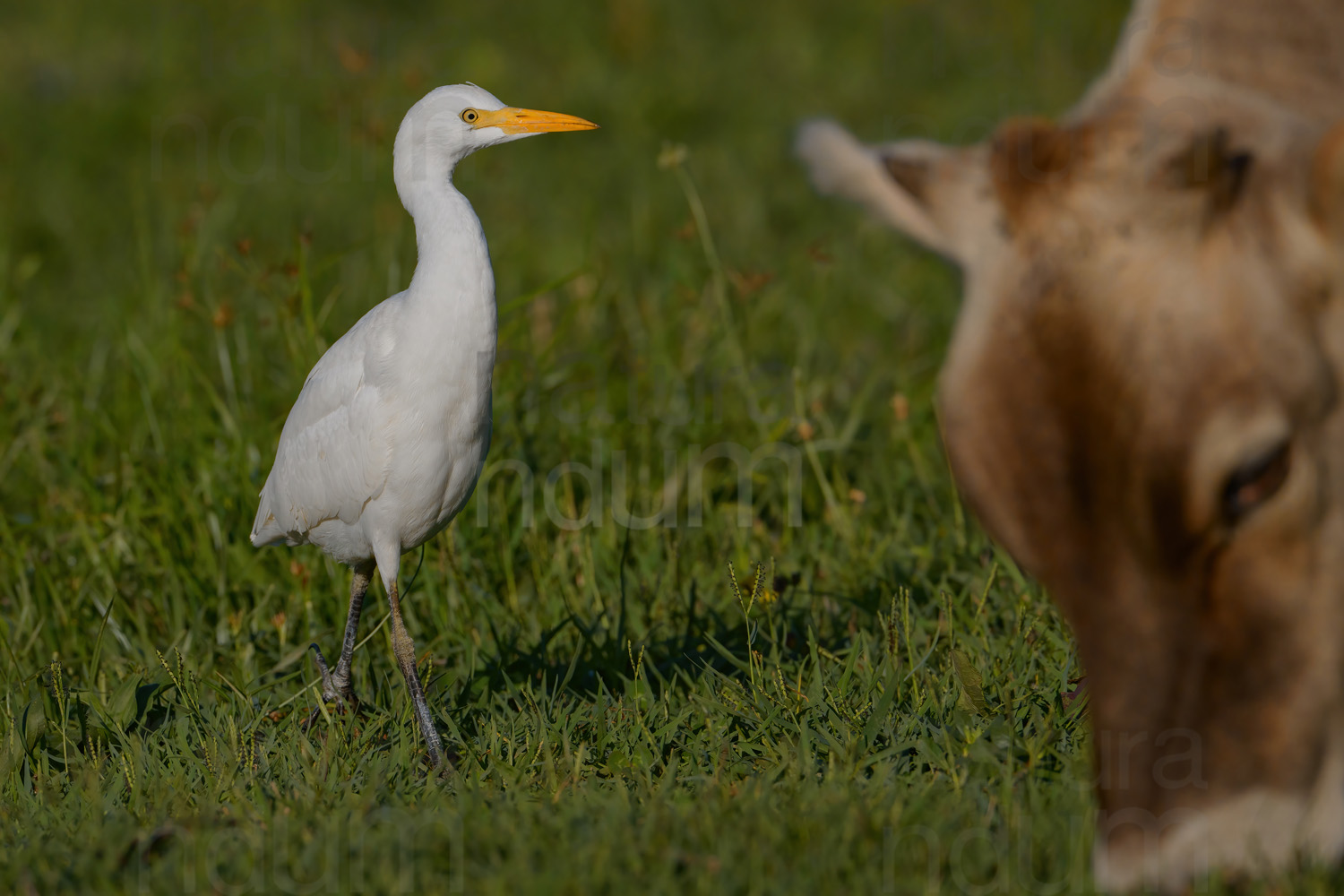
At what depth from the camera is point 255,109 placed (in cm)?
1000

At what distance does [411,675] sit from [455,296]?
1.05 m

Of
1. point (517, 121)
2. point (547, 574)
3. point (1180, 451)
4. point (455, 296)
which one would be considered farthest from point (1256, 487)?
point (547, 574)

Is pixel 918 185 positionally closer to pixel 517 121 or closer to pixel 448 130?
pixel 517 121

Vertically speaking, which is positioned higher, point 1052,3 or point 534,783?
point 1052,3

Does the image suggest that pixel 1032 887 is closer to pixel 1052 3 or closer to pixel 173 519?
pixel 173 519

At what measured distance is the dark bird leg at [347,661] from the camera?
4.09 m

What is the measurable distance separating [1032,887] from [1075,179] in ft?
4.25

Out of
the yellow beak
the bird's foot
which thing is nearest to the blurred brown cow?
the yellow beak

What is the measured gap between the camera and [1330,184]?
6.84ft

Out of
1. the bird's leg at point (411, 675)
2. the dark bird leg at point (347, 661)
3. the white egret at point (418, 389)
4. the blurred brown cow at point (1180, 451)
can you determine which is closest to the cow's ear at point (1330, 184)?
the blurred brown cow at point (1180, 451)

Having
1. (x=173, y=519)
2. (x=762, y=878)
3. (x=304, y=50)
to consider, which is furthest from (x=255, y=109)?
(x=762, y=878)

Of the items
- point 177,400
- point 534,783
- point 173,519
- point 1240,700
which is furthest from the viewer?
point 177,400

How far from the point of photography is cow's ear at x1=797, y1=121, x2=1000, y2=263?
235 cm

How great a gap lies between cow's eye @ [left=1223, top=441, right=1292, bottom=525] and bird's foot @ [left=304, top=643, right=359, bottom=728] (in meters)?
2.66
